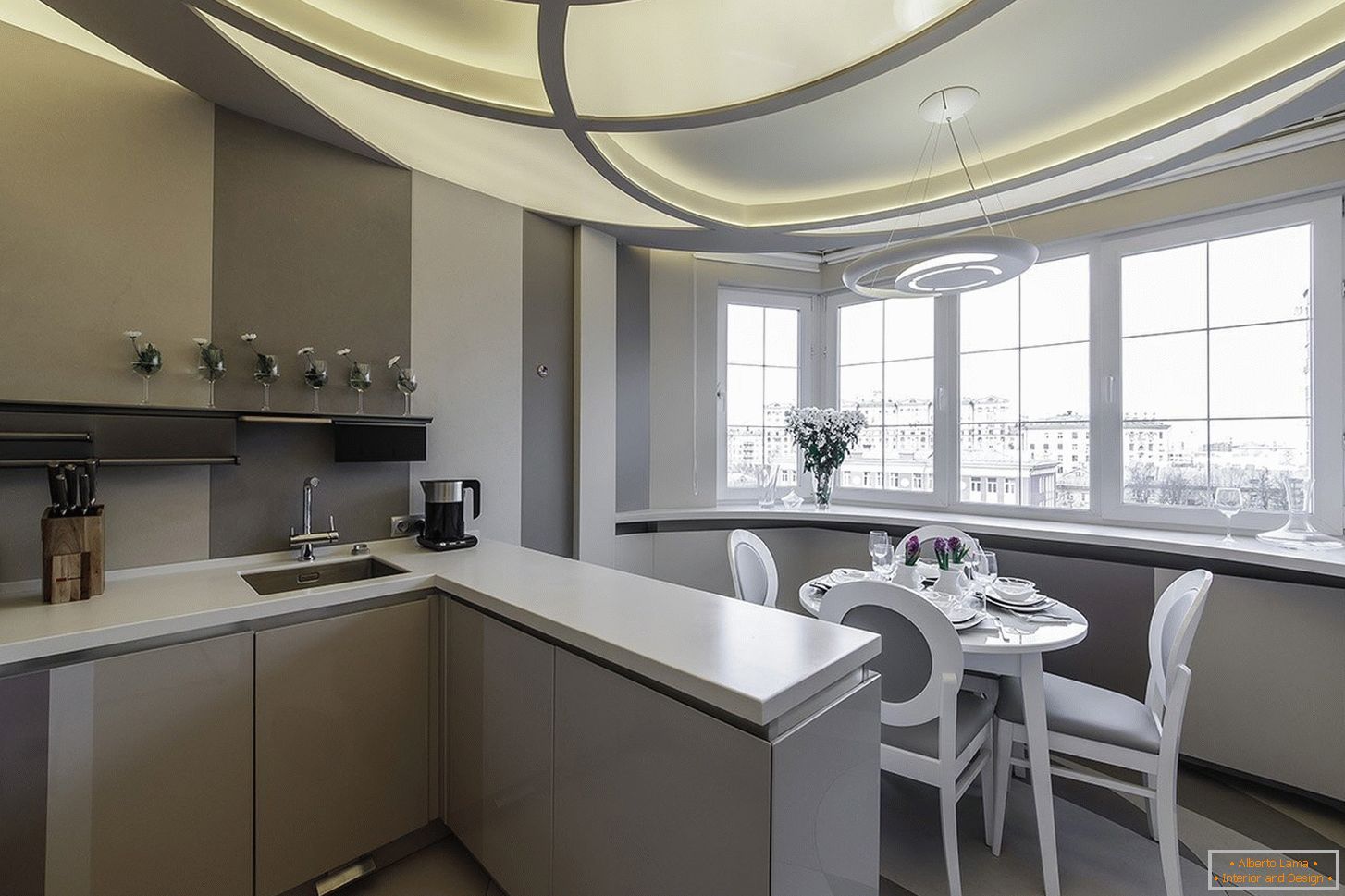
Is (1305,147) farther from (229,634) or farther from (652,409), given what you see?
(229,634)

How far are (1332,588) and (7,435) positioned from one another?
4298mm

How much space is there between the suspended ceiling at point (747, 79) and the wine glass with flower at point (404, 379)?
84 cm

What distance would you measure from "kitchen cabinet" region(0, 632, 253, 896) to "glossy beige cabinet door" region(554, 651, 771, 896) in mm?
882

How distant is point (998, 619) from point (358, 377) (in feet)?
8.34

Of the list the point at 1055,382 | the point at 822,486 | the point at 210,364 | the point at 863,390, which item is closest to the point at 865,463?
the point at 822,486

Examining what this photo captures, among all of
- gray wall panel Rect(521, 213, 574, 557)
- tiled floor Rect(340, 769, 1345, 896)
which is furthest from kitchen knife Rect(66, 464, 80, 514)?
gray wall panel Rect(521, 213, 574, 557)

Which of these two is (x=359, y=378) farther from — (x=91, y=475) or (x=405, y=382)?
(x=91, y=475)

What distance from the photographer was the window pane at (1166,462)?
256 cm

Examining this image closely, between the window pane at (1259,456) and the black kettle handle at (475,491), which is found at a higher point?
the window pane at (1259,456)

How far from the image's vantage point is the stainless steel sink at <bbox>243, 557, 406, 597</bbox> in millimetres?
1819

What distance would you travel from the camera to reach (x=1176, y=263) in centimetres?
264

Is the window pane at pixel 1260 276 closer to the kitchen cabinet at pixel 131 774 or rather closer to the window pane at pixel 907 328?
the window pane at pixel 907 328

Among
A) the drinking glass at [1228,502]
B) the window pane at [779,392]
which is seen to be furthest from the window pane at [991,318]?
the drinking glass at [1228,502]

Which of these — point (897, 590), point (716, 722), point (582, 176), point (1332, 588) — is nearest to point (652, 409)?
point (582, 176)
